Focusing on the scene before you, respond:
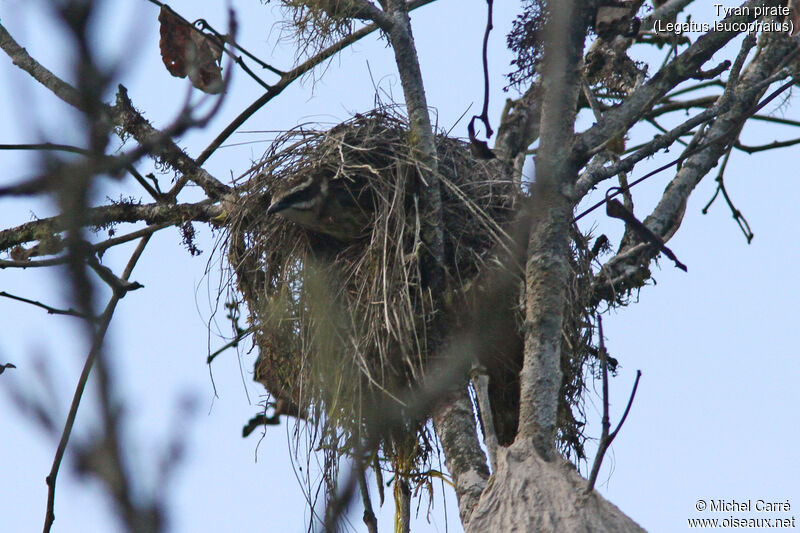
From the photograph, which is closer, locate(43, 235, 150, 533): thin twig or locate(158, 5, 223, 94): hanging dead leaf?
locate(43, 235, 150, 533): thin twig

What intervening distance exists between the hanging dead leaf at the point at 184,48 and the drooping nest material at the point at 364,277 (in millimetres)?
401

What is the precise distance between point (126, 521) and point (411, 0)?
12.4 feet

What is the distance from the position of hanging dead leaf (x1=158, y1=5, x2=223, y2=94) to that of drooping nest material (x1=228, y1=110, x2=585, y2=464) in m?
0.40

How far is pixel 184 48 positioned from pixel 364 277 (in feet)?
4.24

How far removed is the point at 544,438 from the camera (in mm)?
2742

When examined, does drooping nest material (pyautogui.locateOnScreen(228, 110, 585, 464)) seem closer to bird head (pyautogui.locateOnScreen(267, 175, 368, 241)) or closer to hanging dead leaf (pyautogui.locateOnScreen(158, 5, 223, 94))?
bird head (pyautogui.locateOnScreen(267, 175, 368, 241))

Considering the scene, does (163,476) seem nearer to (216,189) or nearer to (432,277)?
(432,277)

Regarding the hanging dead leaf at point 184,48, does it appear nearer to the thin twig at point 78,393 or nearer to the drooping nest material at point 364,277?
the drooping nest material at point 364,277

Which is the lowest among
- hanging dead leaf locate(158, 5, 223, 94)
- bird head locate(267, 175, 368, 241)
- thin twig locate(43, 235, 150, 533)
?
thin twig locate(43, 235, 150, 533)

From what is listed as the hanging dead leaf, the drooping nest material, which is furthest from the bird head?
the hanging dead leaf

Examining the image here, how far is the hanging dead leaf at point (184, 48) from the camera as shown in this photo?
3.72 m

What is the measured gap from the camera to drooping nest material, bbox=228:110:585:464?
3.28 m

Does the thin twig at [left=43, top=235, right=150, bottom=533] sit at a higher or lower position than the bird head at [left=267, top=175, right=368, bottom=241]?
lower

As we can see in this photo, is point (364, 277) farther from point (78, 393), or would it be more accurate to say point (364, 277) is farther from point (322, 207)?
point (78, 393)
